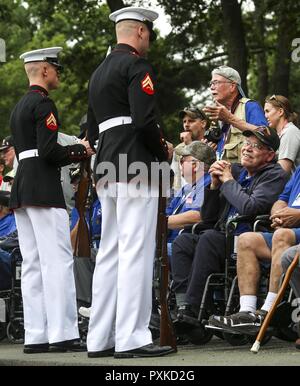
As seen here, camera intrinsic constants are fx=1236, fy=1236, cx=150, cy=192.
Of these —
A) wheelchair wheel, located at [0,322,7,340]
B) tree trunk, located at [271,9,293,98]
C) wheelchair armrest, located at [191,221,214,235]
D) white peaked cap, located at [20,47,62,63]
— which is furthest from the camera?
tree trunk, located at [271,9,293,98]

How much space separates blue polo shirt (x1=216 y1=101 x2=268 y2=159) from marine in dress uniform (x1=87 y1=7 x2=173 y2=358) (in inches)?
72.7

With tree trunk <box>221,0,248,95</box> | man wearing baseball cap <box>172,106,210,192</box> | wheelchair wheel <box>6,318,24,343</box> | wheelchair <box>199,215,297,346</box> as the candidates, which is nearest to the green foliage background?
tree trunk <box>221,0,248,95</box>

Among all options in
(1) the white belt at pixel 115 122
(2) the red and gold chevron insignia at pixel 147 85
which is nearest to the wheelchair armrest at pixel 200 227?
(1) the white belt at pixel 115 122

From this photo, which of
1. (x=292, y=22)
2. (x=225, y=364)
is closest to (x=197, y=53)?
(x=292, y=22)

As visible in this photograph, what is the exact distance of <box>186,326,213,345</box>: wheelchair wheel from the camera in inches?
369

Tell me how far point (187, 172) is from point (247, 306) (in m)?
2.03

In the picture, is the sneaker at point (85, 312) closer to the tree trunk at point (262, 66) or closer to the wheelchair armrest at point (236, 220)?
the wheelchair armrest at point (236, 220)

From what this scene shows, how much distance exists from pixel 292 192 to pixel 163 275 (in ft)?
4.08

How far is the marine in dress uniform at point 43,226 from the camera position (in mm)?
9219

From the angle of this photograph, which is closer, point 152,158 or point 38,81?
point 152,158
